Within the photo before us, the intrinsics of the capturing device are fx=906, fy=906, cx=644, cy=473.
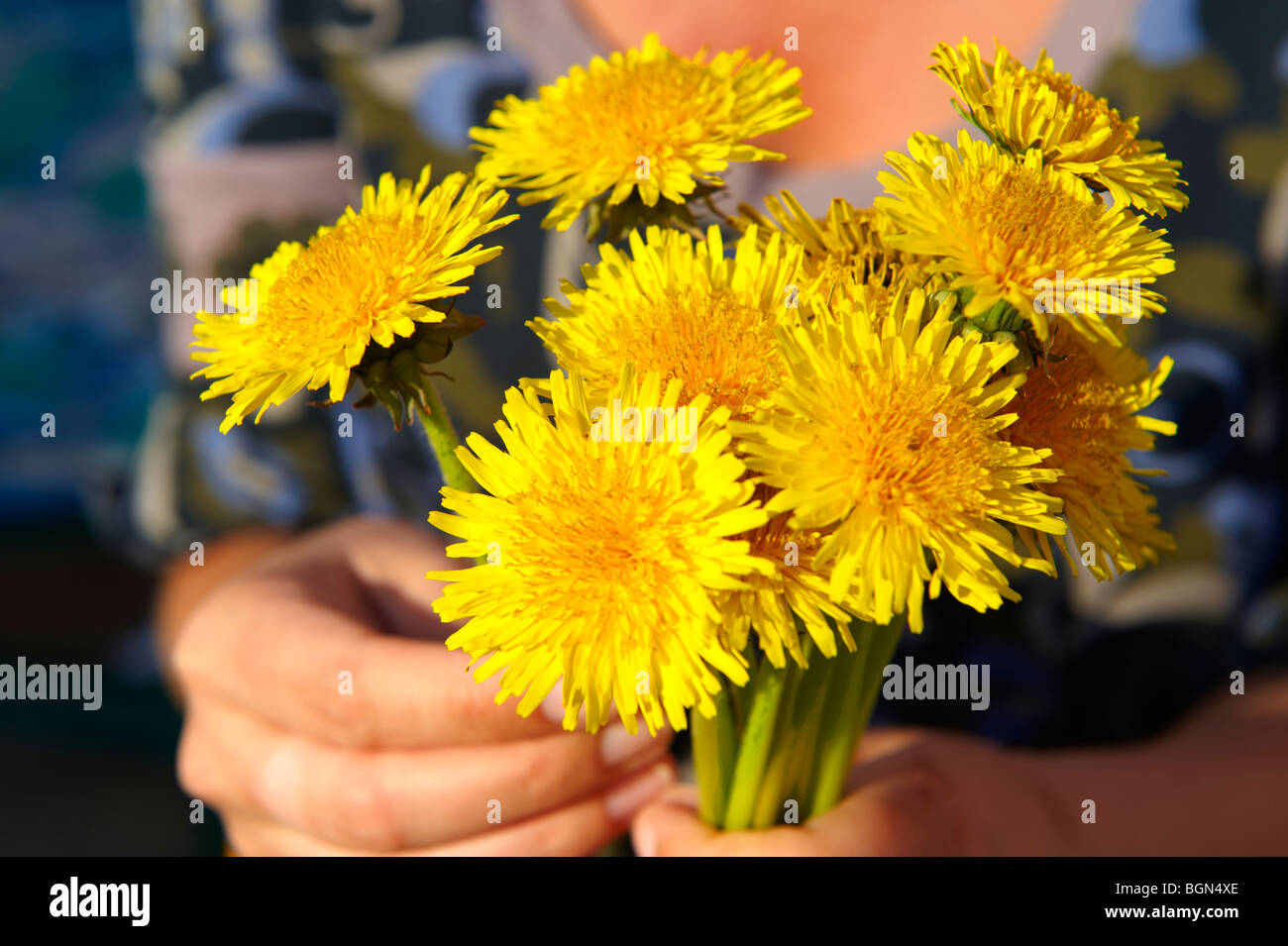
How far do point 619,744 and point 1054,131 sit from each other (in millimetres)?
238

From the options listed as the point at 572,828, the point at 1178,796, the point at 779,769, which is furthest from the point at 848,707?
the point at 1178,796

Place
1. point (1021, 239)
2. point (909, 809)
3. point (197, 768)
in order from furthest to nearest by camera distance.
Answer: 1. point (197, 768)
2. point (909, 809)
3. point (1021, 239)

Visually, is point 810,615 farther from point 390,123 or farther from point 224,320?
point 390,123

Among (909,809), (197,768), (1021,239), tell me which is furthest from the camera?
(197,768)

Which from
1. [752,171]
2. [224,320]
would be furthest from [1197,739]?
[224,320]

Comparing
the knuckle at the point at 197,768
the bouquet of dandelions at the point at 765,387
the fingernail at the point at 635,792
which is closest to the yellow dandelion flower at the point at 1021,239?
the bouquet of dandelions at the point at 765,387

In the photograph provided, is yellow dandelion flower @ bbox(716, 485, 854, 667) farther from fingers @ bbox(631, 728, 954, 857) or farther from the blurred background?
the blurred background

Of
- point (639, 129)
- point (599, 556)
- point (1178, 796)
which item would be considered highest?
point (639, 129)

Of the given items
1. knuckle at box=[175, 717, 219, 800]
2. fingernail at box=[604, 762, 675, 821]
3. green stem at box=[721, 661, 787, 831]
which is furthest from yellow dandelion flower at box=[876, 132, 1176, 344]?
knuckle at box=[175, 717, 219, 800]

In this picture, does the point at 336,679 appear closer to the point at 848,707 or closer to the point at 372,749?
the point at 372,749

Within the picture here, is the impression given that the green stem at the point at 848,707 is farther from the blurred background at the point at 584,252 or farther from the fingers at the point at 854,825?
the blurred background at the point at 584,252

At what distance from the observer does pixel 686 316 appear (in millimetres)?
204

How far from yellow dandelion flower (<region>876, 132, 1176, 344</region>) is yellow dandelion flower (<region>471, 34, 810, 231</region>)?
48 mm

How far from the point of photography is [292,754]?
363 mm
